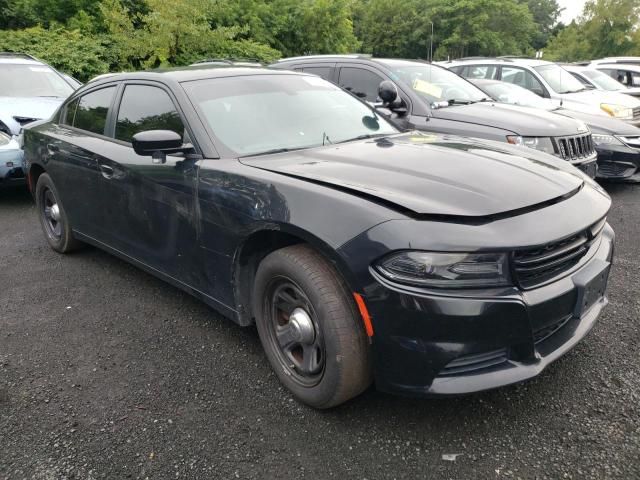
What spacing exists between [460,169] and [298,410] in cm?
138

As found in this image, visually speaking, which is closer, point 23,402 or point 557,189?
point 557,189

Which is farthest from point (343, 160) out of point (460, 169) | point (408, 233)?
point (408, 233)

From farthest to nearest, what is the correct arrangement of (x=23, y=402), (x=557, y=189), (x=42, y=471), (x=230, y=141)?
(x=230, y=141) → (x=23, y=402) → (x=557, y=189) → (x=42, y=471)

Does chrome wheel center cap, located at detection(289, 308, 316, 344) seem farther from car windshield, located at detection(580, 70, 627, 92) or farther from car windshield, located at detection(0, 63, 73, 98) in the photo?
car windshield, located at detection(580, 70, 627, 92)

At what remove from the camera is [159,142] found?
2836 mm

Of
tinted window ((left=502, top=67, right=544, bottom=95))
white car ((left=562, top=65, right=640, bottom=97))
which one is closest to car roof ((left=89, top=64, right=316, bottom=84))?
tinted window ((left=502, top=67, right=544, bottom=95))

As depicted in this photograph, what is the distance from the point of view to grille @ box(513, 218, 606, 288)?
2.05 m

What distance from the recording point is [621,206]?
19.1 feet

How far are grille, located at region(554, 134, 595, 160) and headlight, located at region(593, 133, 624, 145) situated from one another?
0.81 metres

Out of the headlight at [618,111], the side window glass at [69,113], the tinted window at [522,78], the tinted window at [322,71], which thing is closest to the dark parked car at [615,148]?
the headlight at [618,111]

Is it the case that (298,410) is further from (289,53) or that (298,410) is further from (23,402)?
(289,53)

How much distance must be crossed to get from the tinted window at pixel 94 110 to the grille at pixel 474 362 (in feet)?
9.87

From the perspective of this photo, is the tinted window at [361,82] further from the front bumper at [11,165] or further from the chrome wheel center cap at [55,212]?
the front bumper at [11,165]

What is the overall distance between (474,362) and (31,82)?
8131mm
